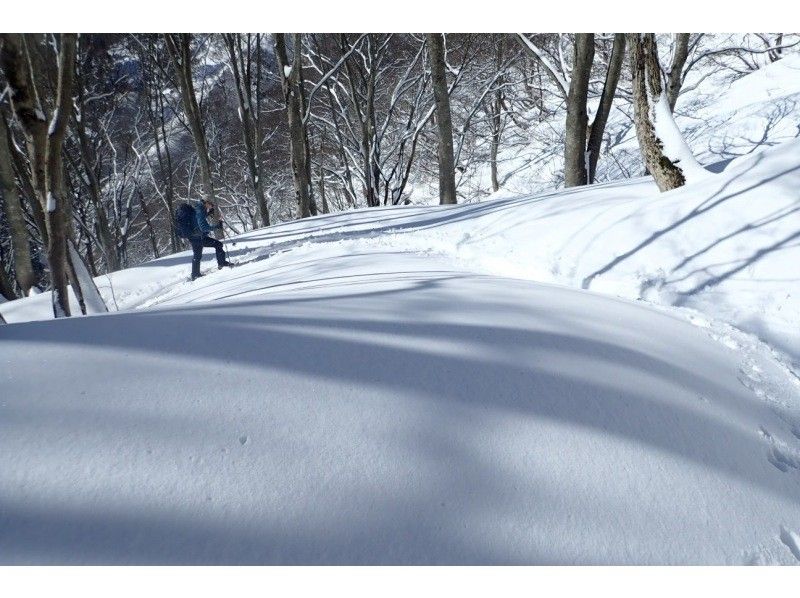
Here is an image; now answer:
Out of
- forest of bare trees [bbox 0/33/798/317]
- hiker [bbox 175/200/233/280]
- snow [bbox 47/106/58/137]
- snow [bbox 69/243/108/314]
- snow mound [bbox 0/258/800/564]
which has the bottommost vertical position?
snow mound [bbox 0/258/800/564]

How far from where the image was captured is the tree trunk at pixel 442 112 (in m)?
10.8

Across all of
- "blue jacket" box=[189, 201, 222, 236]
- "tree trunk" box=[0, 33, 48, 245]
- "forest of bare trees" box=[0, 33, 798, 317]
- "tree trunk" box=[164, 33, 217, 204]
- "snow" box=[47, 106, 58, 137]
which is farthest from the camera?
"tree trunk" box=[164, 33, 217, 204]

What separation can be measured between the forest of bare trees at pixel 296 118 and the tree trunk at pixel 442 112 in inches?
1.3

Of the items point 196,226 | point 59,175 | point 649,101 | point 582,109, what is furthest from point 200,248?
point 582,109

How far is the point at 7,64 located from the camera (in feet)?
14.7

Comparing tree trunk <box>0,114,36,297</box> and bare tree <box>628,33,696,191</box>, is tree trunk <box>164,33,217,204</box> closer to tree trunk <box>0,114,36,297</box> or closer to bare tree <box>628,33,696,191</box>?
tree trunk <box>0,114,36,297</box>

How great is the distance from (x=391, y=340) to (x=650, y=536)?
1095mm

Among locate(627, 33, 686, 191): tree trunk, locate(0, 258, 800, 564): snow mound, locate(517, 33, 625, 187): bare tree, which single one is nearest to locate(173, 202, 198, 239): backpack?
locate(0, 258, 800, 564): snow mound

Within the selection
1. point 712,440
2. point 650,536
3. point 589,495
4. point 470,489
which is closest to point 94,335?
point 470,489

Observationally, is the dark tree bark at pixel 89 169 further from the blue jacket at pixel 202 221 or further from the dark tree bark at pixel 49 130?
the dark tree bark at pixel 49 130

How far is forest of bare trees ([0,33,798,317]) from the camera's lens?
553 centimetres

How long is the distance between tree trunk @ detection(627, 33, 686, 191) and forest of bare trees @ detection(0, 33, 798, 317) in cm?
1

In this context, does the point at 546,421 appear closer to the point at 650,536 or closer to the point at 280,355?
the point at 650,536

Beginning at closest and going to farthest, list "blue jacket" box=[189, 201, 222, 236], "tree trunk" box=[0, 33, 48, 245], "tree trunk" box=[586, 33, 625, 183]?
"tree trunk" box=[0, 33, 48, 245] < "blue jacket" box=[189, 201, 222, 236] < "tree trunk" box=[586, 33, 625, 183]
